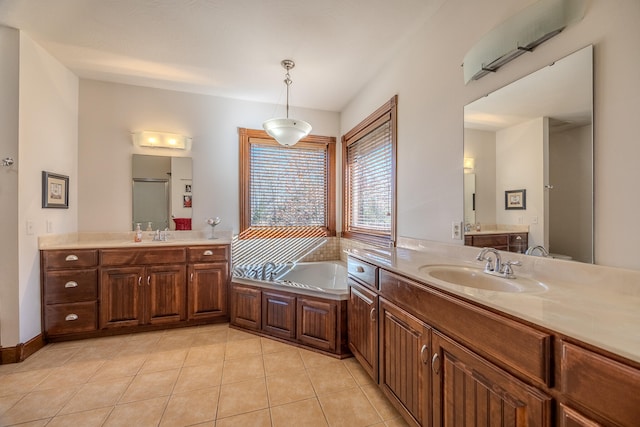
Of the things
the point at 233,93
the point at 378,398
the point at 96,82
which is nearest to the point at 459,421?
the point at 378,398

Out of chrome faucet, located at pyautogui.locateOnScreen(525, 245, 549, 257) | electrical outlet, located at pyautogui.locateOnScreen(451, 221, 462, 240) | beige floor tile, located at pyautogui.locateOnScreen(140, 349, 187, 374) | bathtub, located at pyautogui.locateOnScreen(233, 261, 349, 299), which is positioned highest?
electrical outlet, located at pyautogui.locateOnScreen(451, 221, 462, 240)

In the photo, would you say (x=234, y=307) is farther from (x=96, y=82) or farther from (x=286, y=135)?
(x=96, y=82)

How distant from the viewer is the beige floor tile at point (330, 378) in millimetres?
1904

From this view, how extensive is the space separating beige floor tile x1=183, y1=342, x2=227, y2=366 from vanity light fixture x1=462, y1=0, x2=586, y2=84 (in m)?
2.91

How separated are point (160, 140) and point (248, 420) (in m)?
3.07

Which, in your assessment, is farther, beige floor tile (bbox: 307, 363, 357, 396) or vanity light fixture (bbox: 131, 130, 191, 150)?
vanity light fixture (bbox: 131, 130, 191, 150)

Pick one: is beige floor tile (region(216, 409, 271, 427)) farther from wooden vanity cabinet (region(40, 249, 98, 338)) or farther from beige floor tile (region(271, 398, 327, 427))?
wooden vanity cabinet (region(40, 249, 98, 338))

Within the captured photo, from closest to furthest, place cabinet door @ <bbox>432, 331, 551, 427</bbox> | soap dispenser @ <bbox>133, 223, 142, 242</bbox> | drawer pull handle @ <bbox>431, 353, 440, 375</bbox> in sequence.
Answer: cabinet door @ <bbox>432, 331, 551, 427</bbox>
drawer pull handle @ <bbox>431, 353, 440, 375</bbox>
soap dispenser @ <bbox>133, 223, 142, 242</bbox>

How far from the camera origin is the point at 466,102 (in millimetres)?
1840

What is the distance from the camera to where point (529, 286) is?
4.01ft

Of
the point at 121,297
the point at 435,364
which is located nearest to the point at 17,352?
the point at 121,297

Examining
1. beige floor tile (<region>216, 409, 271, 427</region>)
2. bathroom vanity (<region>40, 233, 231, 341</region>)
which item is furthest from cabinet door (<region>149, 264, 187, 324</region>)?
beige floor tile (<region>216, 409, 271, 427</region>)

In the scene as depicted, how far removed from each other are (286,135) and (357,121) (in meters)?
1.30

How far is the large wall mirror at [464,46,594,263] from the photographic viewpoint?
4.03ft
